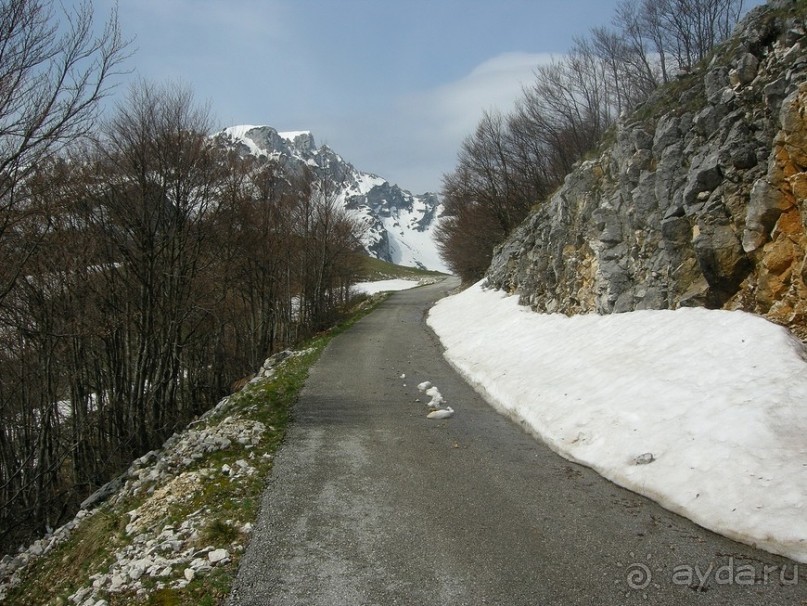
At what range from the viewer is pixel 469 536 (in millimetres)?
5008

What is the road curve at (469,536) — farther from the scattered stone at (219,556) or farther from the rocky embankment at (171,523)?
the rocky embankment at (171,523)

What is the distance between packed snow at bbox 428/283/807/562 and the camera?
193 inches

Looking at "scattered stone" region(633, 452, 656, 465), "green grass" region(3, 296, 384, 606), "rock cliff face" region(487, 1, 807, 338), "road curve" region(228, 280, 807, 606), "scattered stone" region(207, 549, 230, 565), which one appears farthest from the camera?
"rock cliff face" region(487, 1, 807, 338)

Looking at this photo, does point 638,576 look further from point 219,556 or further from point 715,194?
point 715,194

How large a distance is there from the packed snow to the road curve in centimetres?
27

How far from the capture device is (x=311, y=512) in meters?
5.72

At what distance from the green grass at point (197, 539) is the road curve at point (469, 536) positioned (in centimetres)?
20

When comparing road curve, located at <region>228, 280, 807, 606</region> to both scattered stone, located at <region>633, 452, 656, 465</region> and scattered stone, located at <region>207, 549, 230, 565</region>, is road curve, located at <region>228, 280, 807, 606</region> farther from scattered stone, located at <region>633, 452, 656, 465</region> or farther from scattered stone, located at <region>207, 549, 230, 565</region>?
scattered stone, located at <region>633, 452, 656, 465</region>

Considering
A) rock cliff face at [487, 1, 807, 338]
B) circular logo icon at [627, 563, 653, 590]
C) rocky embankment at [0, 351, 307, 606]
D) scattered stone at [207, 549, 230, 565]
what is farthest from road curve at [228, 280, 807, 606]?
rock cliff face at [487, 1, 807, 338]

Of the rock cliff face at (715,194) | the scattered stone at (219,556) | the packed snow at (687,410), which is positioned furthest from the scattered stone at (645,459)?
the scattered stone at (219,556)

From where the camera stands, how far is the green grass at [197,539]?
444 cm

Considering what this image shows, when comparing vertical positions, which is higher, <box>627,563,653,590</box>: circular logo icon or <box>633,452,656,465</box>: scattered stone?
<box>633,452,656,465</box>: scattered stone

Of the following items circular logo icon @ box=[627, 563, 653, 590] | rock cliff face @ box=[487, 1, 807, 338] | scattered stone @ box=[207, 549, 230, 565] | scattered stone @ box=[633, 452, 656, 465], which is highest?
rock cliff face @ box=[487, 1, 807, 338]

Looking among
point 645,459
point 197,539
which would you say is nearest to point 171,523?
point 197,539
